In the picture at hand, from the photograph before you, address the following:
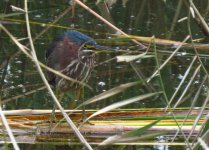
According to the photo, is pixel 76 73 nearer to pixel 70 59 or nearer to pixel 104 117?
pixel 70 59

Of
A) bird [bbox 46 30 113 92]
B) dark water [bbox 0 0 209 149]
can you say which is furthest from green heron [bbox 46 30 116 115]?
dark water [bbox 0 0 209 149]

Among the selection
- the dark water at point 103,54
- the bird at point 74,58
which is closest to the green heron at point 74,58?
the bird at point 74,58

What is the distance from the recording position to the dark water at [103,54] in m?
4.62

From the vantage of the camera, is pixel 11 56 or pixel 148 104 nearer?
pixel 148 104

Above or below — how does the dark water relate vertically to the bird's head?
below

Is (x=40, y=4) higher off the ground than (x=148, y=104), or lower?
higher

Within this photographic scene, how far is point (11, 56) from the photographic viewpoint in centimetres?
532

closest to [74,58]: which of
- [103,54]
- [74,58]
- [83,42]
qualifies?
[74,58]

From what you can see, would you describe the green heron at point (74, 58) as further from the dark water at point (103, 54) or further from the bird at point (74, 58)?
the dark water at point (103, 54)

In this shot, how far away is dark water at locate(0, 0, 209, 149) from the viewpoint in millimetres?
4621

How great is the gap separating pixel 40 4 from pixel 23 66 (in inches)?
62.4

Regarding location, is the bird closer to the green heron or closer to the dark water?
the green heron

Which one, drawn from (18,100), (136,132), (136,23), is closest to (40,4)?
(136,23)

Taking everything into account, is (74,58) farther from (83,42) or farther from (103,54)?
(103,54)
